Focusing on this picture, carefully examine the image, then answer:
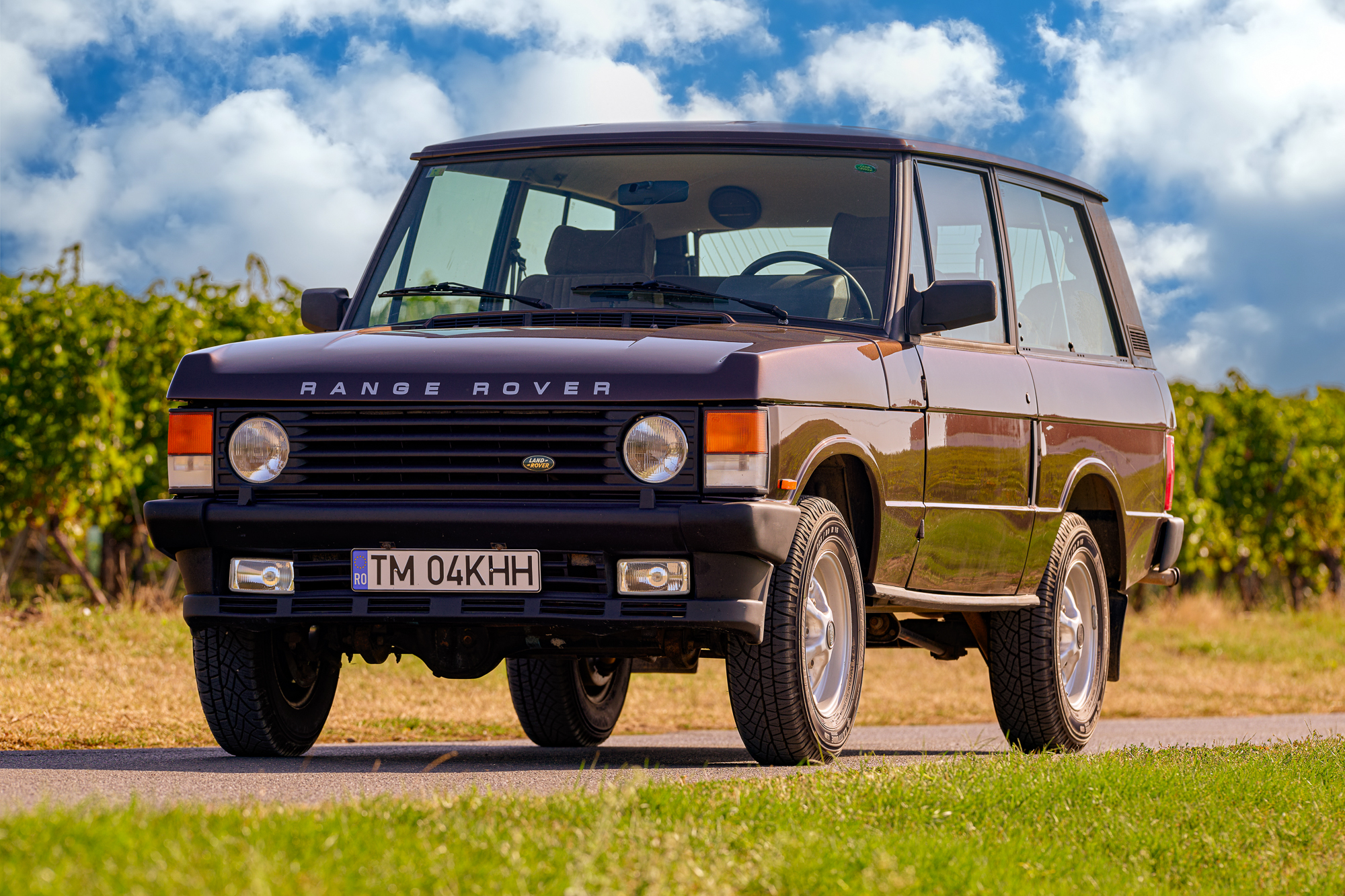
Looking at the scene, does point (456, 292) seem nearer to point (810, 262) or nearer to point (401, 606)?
point (810, 262)

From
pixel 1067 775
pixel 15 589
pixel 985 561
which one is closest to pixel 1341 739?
pixel 985 561

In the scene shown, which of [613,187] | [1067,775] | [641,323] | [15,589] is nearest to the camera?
[1067,775]

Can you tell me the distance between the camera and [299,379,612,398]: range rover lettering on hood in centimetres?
569

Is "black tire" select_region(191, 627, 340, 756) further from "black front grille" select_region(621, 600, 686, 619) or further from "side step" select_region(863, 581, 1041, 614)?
"side step" select_region(863, 581, 1041, 614)

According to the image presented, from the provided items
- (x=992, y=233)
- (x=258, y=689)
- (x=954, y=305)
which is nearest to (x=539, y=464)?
(x=258, y=689)

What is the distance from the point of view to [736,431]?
5.65m

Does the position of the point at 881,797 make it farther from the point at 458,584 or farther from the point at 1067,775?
the point at 458,584

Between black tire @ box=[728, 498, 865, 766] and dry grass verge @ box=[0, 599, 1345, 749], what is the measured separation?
3.61 m

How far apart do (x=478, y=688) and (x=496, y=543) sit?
6.44 m

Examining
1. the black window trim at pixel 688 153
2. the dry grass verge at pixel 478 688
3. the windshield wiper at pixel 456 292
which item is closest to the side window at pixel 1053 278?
the black window trim at pixel 688 153

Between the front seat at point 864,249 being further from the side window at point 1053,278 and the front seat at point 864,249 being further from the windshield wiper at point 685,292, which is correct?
the side window at point 1053,278

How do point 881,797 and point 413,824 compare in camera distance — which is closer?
point 413,824

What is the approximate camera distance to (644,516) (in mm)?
5617

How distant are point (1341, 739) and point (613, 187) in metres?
3.90
